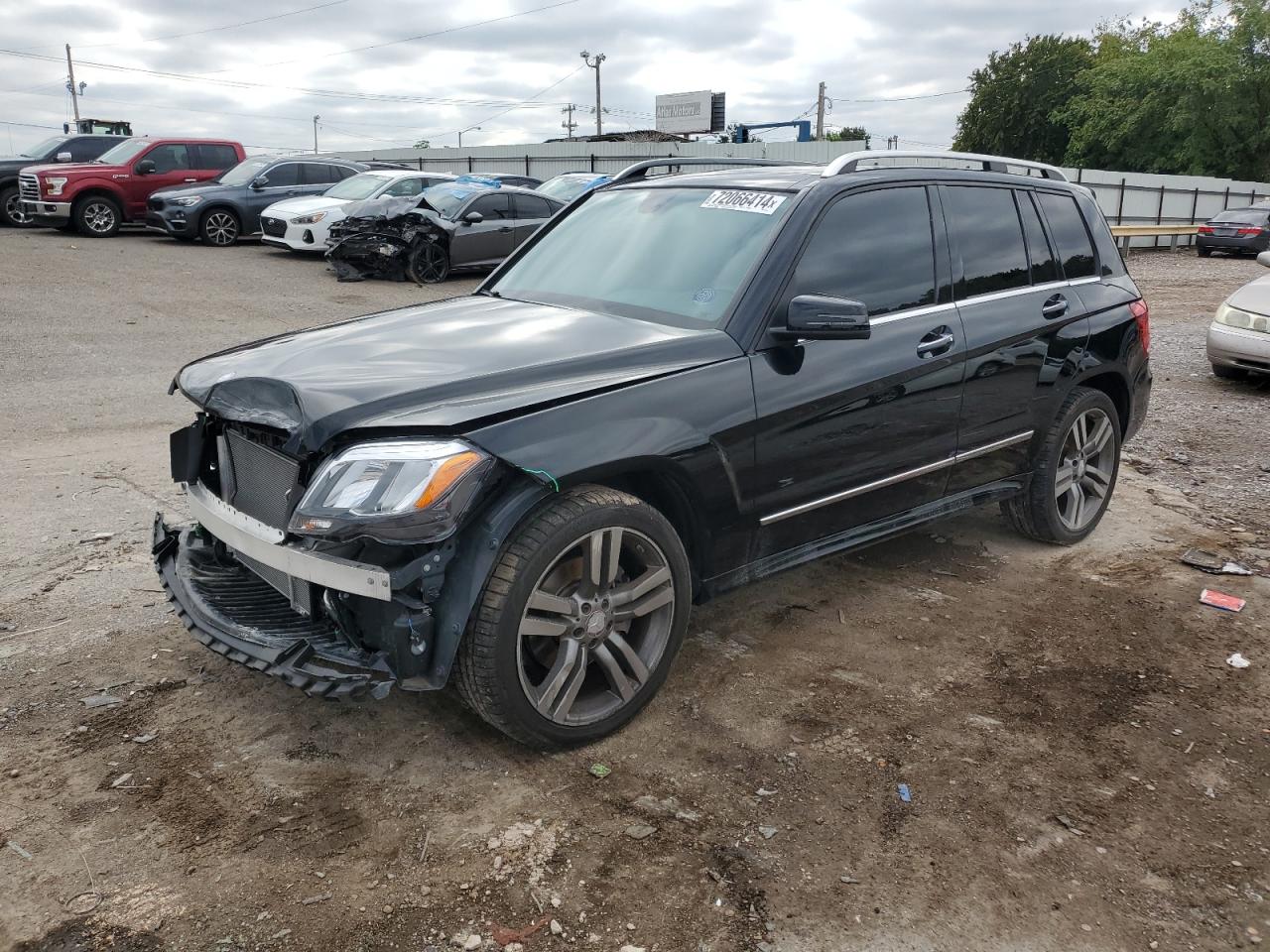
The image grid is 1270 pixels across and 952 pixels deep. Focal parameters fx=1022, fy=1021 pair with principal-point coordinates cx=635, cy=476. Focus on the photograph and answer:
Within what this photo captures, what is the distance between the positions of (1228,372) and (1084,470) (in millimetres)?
6012

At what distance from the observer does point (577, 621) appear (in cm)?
313

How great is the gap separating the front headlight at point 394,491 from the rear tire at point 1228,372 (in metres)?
9.25

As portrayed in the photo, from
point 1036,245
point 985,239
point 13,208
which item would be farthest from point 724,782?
point 13,208

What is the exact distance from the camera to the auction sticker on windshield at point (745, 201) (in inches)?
152

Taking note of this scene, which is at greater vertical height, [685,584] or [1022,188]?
[1022,188]

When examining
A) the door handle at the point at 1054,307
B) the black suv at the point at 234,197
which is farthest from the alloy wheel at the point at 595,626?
the black suv at the point at 234,197

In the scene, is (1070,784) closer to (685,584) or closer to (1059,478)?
(685,584)

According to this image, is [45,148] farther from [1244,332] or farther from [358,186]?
[1244,332]

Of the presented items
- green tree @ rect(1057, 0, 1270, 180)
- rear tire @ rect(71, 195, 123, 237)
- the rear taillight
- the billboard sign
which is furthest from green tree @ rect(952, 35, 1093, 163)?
the rear taillight

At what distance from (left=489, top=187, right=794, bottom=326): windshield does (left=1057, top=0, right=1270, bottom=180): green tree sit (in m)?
51.6

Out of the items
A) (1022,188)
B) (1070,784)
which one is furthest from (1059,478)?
(1070,784)

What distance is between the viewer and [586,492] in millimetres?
3078

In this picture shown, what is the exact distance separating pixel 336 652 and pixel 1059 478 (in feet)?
12.4

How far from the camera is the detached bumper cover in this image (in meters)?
2.84
